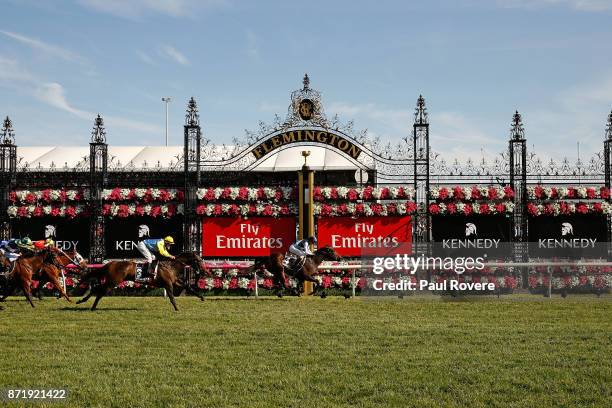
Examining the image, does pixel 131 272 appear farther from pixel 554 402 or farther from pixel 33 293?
pixel 554 402

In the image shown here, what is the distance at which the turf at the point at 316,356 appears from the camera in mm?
7520

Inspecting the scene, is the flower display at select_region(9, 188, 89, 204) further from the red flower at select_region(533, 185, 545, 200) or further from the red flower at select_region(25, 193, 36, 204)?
the red flower at select_region(533, 185, 545, 200)

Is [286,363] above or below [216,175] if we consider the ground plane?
below

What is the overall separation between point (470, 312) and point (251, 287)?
8.16 meters

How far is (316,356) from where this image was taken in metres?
9.62

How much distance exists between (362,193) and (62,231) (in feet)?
30.0

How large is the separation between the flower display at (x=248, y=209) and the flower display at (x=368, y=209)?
93 cm

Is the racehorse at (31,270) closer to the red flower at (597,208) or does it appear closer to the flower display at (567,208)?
the flower display at (567,208)

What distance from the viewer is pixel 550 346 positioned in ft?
33.9

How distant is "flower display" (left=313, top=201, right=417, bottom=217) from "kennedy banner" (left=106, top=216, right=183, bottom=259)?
168 inches

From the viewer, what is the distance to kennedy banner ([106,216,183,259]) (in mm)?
22484

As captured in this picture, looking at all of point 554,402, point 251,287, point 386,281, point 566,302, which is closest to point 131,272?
point 251,287

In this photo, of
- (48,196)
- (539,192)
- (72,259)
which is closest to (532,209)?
(539,192)

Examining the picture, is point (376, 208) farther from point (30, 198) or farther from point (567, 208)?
point (30, 198)
